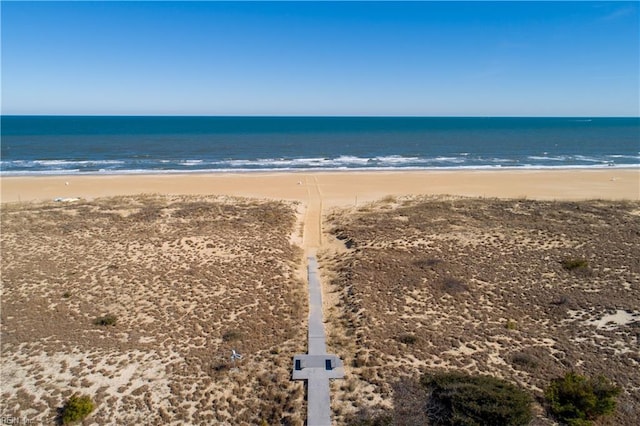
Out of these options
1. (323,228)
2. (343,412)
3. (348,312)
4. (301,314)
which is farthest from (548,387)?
(323,228)

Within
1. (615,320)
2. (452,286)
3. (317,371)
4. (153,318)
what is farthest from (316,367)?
(615,320)

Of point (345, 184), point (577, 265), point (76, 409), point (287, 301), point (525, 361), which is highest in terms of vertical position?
point (345, 184)

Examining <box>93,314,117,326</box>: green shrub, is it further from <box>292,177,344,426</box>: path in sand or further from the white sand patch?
the white sand patch

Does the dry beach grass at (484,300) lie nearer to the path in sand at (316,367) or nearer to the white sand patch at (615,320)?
the white sand patch at (615,320)

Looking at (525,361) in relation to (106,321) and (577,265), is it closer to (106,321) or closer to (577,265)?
(577,265)

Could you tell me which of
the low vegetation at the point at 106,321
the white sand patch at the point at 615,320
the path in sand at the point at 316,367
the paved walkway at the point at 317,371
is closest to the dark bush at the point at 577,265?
the white sand patch at the point at 615,320

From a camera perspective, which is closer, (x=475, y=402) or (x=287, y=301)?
(x=475, y=402)

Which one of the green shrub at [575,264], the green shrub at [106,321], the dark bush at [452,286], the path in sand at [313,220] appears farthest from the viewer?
the path in sand at [313,220]

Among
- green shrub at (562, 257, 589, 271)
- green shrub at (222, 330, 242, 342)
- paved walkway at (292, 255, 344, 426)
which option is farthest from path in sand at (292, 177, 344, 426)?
green shrub at (562, 257, 589, 271)
